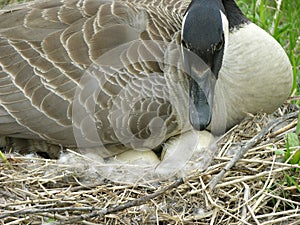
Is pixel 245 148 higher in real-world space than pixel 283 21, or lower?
higher

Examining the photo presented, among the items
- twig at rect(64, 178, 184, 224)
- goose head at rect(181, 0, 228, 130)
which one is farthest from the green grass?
twig at rect(64, 178, 184, 224)

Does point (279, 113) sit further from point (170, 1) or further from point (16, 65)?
point (16, 65)

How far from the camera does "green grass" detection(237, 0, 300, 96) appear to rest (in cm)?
619

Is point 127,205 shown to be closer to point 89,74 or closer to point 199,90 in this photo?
point 199,90

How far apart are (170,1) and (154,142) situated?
1422mm

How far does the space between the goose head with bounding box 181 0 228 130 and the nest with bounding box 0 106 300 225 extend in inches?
16.8

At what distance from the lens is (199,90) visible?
472cm

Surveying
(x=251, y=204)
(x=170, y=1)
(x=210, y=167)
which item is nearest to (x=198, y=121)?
(x=210, y=167)

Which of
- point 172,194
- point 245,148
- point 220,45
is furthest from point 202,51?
point 172,194

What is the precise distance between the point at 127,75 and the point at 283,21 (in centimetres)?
278

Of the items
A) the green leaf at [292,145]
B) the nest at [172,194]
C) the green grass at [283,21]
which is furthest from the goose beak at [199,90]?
the green grass at [283,21]

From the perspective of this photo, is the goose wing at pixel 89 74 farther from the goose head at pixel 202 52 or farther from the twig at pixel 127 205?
the twig at pixel 127 205

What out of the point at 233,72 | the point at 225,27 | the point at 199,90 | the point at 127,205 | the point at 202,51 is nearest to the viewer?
the point at 127,205

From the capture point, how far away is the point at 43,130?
5031mm
